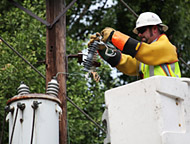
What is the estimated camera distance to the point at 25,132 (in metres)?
5.29

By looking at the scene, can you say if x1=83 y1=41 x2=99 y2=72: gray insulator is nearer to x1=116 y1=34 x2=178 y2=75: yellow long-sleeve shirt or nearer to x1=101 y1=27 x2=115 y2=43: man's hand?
x1=101 y1=27 x2=115 y2=43: man's hand

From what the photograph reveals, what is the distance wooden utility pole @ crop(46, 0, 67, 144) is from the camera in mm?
6812

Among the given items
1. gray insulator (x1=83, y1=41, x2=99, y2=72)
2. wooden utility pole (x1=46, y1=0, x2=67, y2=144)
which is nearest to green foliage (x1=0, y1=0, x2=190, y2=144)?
wooden utility pole (x1=46, y1=0, x2=67, y2=144)

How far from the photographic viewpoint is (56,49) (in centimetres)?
691

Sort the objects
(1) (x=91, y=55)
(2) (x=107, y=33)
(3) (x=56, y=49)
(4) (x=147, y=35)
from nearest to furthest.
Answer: (2) (x=107, y=33) → (4) (x=147, y=35) → (1) (x=91, y=55) → (3) (x=56, y=49)

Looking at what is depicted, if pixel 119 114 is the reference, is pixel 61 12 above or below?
above

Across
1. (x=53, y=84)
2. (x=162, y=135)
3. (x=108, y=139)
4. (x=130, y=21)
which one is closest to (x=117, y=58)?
(x=53, y=84)

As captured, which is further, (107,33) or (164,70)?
(107,33)

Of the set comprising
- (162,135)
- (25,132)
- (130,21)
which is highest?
(130,21)

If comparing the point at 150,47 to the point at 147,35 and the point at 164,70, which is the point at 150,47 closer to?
the point at 164,70

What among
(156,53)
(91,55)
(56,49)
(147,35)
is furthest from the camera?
(56,49)

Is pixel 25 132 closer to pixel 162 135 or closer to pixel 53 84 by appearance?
pixel 53 84

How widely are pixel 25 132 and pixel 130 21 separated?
30.2 ft

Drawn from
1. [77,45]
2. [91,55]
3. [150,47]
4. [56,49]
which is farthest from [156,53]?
[77,45]
